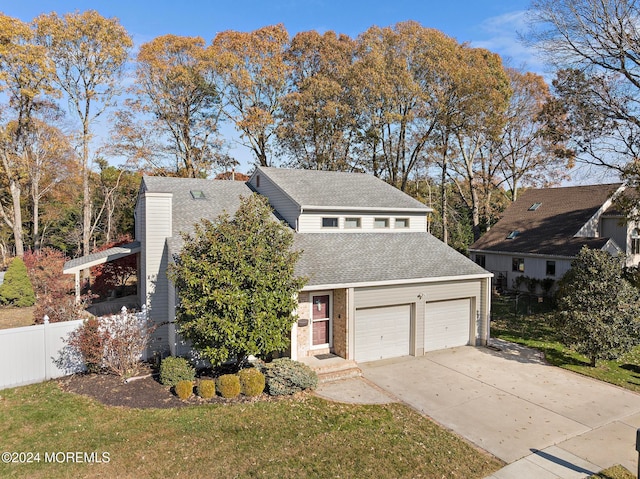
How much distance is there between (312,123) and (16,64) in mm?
18966

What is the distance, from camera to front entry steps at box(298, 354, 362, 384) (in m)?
11.5

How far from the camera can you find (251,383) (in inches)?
392

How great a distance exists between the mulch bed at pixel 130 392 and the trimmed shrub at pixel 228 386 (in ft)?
0.42

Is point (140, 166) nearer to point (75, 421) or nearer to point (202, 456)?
point (75, 421)

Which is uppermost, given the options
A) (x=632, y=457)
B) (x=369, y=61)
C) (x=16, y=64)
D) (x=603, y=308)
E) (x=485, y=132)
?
(x=369, y=61)

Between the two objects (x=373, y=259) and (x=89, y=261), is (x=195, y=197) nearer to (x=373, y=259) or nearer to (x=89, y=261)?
(x=89, y=261)

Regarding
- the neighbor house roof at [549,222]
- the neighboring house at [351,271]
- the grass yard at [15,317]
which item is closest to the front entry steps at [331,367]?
the neighboring house at [351,271]

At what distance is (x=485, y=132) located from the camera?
95.0 feet

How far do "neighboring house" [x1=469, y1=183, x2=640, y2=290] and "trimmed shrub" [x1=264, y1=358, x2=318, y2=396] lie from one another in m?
19.2

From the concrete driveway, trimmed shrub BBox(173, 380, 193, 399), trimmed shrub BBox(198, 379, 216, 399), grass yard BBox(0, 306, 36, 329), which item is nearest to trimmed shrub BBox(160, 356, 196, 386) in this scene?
trimmed shrub BBox(173, 380, 193, 399)

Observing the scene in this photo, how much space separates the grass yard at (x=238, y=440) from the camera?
6.89 m

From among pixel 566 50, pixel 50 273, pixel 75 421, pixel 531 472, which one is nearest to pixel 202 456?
pixel 75 421

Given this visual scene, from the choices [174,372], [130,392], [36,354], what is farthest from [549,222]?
[36,354]

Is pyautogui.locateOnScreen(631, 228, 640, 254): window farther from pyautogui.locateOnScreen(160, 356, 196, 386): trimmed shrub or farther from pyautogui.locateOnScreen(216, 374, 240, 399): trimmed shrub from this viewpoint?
pyautogui.locateOnScreen(160, 356, 196, 386): trimmed shrub
